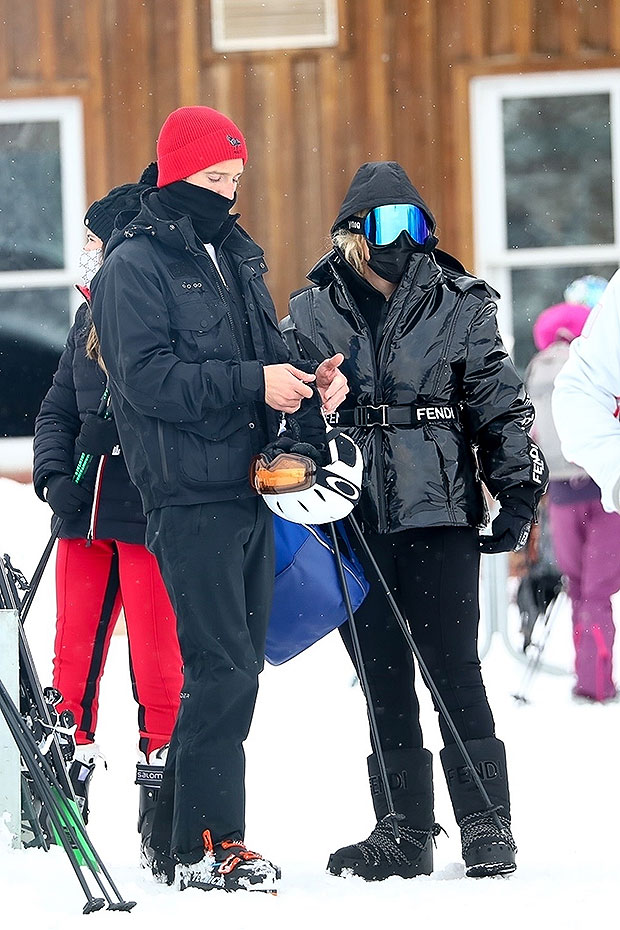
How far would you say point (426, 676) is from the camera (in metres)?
3.54

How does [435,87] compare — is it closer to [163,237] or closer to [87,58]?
[87,58]

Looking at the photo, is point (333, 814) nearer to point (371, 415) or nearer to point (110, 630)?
point (110, 630)

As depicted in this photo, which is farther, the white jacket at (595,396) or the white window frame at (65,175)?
the white window frame at (65,175)

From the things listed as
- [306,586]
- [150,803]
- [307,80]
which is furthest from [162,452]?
[307,80]

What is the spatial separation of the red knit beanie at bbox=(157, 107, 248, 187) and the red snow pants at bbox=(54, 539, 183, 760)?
1.01m

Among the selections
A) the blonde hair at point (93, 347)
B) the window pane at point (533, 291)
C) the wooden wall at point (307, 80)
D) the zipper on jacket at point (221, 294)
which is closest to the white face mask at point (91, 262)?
the blonde hair at point (93, 347)

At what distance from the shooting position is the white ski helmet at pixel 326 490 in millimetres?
3287

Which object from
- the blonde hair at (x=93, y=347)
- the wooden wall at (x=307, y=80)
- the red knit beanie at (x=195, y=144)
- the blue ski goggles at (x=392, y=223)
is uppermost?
the wooden wall at (x=307, y=80)

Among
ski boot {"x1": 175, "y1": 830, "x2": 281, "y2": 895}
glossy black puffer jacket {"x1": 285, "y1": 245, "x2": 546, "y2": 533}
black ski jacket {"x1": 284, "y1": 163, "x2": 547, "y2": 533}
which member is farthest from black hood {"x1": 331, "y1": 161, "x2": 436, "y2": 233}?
ski boot {"x1": 175, "y1": 830, "x2": 281, "y2": 895}

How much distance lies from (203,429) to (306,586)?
0.50 meters

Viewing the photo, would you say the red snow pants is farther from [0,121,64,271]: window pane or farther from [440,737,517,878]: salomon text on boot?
[0,121,64,271]: window pane

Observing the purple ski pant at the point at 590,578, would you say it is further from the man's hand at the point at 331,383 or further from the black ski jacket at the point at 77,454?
the man's hand at the point at 331,383

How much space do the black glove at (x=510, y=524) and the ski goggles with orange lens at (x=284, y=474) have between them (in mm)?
540

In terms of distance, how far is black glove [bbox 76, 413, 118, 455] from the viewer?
397cm
